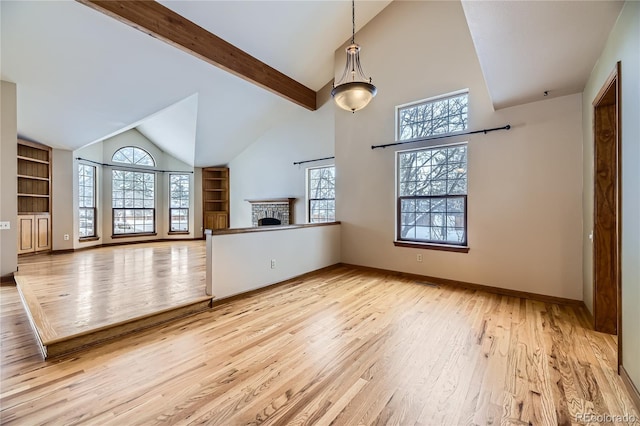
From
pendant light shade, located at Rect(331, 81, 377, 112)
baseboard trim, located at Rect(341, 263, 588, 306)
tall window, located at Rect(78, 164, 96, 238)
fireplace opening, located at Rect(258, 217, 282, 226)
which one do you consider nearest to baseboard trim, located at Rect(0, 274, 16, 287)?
tall window, located at Rect(78, 164, 96, 238)

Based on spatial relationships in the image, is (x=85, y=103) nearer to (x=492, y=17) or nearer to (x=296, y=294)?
(x=296, y=294)

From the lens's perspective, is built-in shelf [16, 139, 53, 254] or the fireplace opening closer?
built-in shelf [16, 139, 53, 254]

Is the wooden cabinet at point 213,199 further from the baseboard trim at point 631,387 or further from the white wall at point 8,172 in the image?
the baseboard trim at point 631,387

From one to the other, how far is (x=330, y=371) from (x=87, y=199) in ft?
27.4

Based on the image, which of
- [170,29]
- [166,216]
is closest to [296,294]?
[170,29]

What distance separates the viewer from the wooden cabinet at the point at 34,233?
5.55 metres

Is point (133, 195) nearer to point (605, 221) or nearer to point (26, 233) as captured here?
point (26, 233)

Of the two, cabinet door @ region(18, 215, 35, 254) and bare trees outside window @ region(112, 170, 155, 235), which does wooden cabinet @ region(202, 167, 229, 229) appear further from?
cabinet door @ region(18, 215, 35, 254)

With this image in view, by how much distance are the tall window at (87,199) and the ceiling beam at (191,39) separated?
5399 mm

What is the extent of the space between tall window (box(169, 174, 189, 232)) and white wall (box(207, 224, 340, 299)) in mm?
6072

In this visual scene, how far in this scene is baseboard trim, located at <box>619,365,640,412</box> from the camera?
5.19 feet

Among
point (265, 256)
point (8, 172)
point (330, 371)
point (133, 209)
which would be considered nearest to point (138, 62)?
point (8, 172)

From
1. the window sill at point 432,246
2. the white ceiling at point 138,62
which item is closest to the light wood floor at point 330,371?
the window sill at point 432,246

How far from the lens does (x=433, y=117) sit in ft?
14.1
